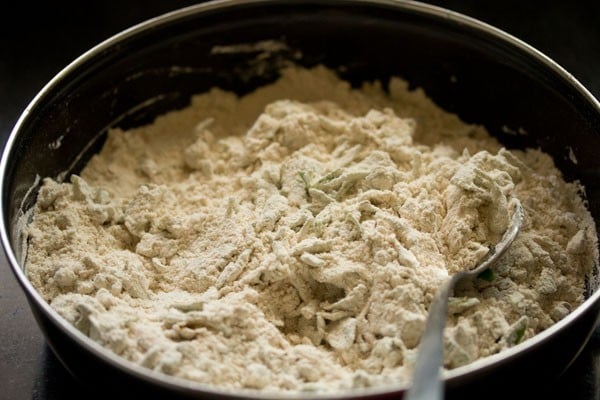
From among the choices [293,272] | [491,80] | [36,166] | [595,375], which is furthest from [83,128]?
[595,375]

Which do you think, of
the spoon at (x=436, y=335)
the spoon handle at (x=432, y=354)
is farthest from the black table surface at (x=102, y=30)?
the spoon handle at (x=432, y=354)

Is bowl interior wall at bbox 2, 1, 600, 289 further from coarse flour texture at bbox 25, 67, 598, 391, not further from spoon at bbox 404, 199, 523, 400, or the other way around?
spoon at bbox 404, 199, 523, 400

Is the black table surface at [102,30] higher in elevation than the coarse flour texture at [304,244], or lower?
higher

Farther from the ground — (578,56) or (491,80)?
(578,56)

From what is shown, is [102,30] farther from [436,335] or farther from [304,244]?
[436,335]

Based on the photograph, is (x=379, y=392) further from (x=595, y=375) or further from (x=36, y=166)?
(x=36, y=166)

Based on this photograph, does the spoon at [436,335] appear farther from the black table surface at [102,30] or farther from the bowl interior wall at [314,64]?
the black table surface at [102,30]
